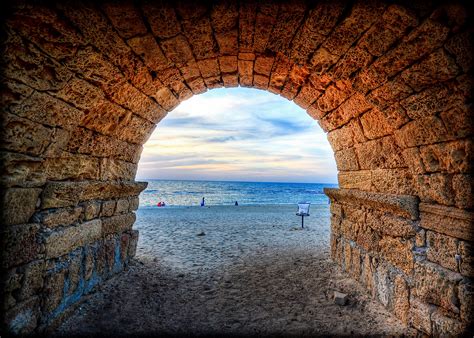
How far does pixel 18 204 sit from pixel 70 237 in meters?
0.84

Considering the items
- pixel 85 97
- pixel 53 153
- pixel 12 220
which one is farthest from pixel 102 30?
pixel 12 220

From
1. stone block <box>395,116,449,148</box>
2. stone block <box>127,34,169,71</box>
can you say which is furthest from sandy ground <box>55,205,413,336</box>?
stone block <box>127,34,169,71</box>

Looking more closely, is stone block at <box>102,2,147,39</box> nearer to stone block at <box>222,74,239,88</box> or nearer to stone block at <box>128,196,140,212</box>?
stone block at <box>222,74,239,88</box>

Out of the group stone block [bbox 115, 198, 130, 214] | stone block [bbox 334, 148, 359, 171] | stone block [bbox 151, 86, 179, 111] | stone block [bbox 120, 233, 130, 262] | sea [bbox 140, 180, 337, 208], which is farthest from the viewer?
sea [bbox 140, 180, 337, 208]

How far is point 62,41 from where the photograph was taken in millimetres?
2178

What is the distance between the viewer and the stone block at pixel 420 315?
255 cm

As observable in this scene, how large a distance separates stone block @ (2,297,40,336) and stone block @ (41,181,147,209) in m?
0.86

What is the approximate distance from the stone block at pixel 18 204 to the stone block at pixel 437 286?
3629 mm

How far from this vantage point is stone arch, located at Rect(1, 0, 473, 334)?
6.88 feet

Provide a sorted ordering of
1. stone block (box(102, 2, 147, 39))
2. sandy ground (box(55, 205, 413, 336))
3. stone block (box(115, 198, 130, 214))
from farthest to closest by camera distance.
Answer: stone block (box(115, 198, 130, 214)) → sandy ground (box(55, 205, 413, 336)) → stone block (box(102, 2, 147, 39))

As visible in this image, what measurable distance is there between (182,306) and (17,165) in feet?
7.78

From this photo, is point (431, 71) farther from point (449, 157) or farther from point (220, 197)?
point (220, 197)

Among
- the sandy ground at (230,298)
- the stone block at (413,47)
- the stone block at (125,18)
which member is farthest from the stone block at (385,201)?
the stone block at (125,18)

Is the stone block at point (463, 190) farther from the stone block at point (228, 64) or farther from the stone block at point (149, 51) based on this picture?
the stone block at point (149, 51)
